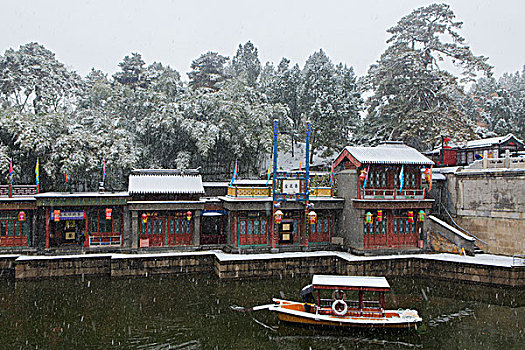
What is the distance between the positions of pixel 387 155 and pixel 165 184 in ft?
41.6

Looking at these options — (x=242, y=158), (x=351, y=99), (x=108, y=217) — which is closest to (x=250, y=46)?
(x=351, y=99)

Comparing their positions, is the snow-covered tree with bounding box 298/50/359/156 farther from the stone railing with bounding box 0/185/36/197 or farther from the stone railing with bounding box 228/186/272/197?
the stone railing with bounding box 0/185/36/197

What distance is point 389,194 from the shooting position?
2244cm

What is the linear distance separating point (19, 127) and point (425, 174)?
25.9m

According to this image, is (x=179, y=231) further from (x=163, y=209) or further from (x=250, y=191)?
(x=250, y=191)

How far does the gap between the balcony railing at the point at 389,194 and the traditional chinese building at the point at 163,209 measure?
9.03 meters

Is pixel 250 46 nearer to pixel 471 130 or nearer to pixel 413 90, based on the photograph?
pixel 413 90

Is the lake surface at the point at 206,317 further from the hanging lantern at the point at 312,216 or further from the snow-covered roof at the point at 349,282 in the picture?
the hanging lantern at the point at 312,216

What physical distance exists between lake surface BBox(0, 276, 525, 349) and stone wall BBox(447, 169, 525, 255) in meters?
4.71

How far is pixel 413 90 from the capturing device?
111ft

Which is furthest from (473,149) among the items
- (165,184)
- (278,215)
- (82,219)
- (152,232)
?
(82,219)

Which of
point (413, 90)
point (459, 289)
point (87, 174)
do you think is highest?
point (413, 90)

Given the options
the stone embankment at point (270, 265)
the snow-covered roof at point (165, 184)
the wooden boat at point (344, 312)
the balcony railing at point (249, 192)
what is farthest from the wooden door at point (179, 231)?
the wooden boat at point (344, 312)

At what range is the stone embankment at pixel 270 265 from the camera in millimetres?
19352
